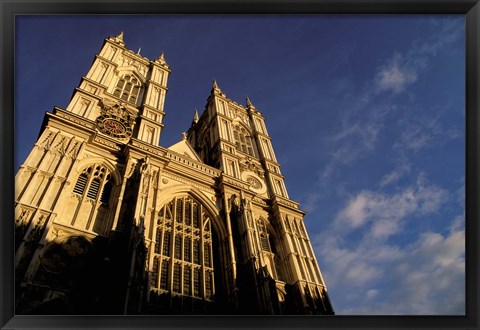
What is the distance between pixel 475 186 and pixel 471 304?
1.97 metres

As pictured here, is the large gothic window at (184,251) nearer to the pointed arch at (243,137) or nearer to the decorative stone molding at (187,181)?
the decorative stone molding at (187,181)

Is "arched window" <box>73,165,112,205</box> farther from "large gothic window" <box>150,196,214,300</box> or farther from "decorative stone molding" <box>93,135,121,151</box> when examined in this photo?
Answer: "large gothic window" <box>150,196,214,300</box>

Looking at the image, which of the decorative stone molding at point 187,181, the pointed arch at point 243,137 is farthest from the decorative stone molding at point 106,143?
the pointed arch at point 243,137

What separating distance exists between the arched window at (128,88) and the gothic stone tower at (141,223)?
111mm

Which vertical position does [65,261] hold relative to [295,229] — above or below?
below

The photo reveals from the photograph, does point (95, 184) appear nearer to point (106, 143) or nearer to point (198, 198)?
point (106, 143)

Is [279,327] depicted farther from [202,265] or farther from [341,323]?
[202,265]

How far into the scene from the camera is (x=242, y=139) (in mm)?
31641

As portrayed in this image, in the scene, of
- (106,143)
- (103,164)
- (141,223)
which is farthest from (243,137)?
(141,223)

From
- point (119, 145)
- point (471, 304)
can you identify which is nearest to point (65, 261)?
point (119, 145)

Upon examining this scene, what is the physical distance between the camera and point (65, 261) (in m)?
13.0

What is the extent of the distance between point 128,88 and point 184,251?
1553 centimetres

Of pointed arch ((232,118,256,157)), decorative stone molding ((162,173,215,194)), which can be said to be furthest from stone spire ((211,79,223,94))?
decorative stone molding ((162,173,215,194))

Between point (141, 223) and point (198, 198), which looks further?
point (198, 198)
